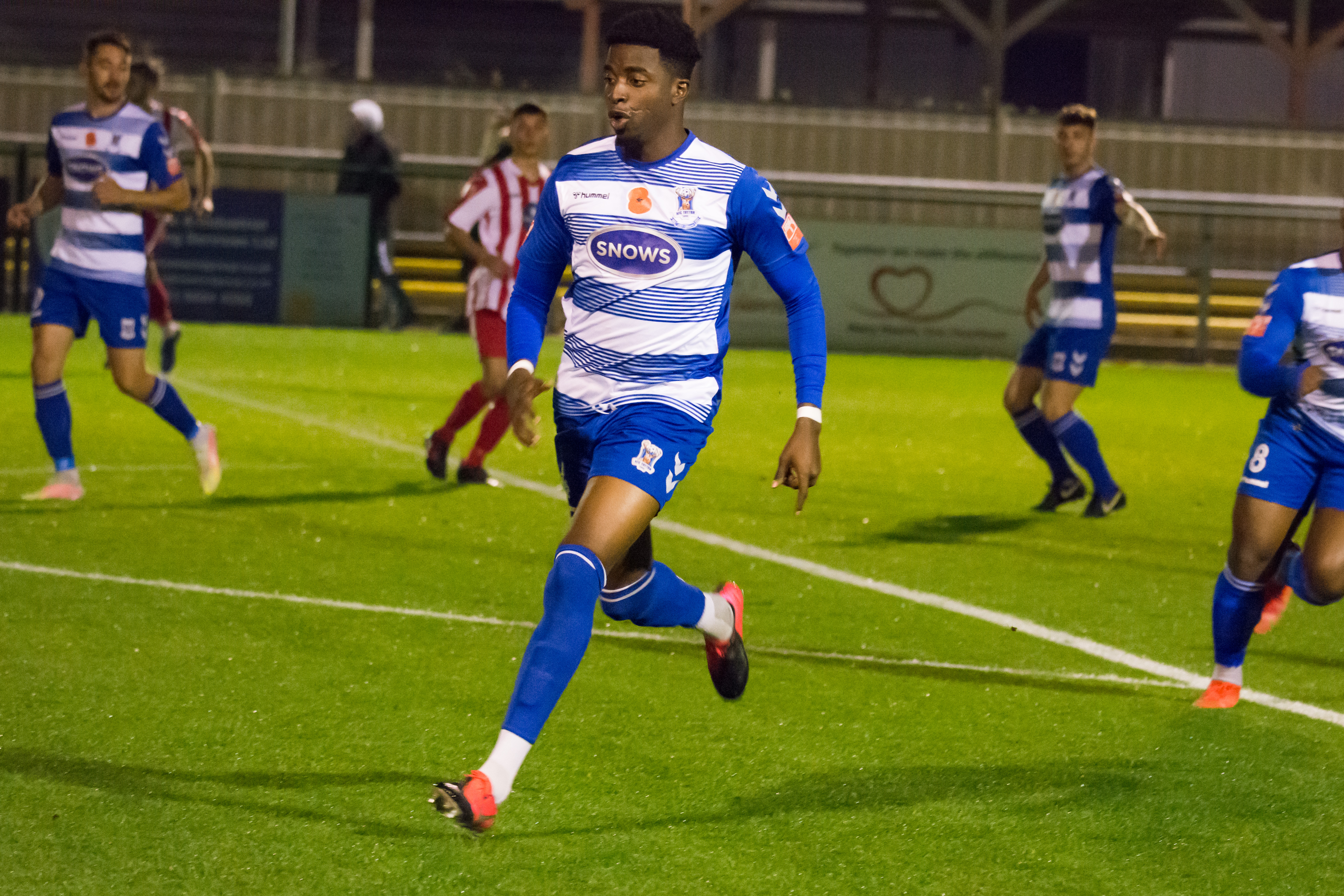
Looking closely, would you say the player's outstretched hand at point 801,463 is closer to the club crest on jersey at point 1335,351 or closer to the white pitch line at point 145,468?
the club crest on jersey at point 1335,351

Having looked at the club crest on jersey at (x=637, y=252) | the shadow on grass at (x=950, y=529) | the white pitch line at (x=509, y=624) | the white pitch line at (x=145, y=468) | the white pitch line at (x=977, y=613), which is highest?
the club crest on jersey at (x=637, y=252)

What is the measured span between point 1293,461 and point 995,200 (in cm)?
1716

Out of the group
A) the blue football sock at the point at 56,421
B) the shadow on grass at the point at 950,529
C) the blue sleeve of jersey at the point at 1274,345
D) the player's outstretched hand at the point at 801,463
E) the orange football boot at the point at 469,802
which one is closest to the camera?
the orange football boot at the point at 469,802

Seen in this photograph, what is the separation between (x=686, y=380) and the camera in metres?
4.56

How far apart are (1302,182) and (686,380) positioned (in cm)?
2387

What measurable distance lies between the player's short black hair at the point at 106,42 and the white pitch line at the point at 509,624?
2.51 metres

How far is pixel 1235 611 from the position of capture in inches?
211

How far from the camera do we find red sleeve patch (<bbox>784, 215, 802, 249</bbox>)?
4.57 meters

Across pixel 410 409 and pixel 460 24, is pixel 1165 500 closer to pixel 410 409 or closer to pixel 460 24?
pixel 410 409

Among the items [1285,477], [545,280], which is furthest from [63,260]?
[1285,477]

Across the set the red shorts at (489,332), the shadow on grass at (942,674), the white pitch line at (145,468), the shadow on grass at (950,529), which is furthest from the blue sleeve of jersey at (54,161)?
the shadow on grass at (950,529)

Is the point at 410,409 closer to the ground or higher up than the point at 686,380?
closer to the ground

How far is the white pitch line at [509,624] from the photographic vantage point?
5.90m

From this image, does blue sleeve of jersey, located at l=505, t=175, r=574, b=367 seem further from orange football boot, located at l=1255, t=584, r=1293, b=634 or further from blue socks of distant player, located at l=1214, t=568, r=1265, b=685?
orange football boot, located at l=1255, t=584, r=1293, b=634
